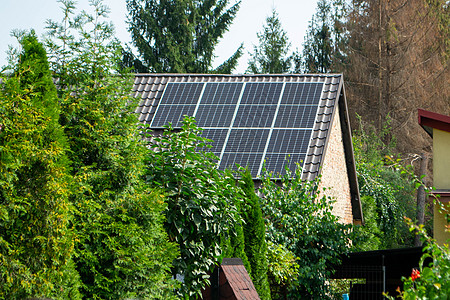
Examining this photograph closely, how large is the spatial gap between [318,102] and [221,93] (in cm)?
292

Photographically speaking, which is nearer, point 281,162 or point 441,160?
point 441,160

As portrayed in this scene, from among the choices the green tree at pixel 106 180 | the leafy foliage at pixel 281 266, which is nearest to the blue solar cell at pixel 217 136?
the leafy foliage at pixel 281 266

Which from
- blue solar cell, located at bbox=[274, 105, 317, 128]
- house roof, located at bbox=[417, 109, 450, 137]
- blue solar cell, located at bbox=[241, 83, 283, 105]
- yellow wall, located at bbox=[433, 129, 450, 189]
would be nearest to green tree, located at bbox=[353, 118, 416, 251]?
blue solar cell, located at bbox=[241, 83, 283, 105]

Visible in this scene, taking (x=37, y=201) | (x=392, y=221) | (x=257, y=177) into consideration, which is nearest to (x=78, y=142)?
(x=37, y=201)

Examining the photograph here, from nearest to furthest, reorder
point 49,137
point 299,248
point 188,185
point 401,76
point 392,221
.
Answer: point 49,137
point 188,185
point 299,248
point 392,221
point 401,76

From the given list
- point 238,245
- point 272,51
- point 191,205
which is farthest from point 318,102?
point 272,51

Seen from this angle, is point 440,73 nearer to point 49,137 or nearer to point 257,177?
point 257,177

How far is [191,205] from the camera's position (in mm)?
9078

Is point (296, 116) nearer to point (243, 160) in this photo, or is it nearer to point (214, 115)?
point (214, 115)

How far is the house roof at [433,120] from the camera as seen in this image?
1458 centimetres

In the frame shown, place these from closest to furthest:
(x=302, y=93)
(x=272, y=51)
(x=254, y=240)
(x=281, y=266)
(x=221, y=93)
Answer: (x=254, y=240) < (x=281, y=266) < (x=302, y=93) < (x=221, y=93) < (x=272, y=51)

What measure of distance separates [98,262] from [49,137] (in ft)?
5.29

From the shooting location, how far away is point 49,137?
22.3 ft

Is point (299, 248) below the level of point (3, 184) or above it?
above
